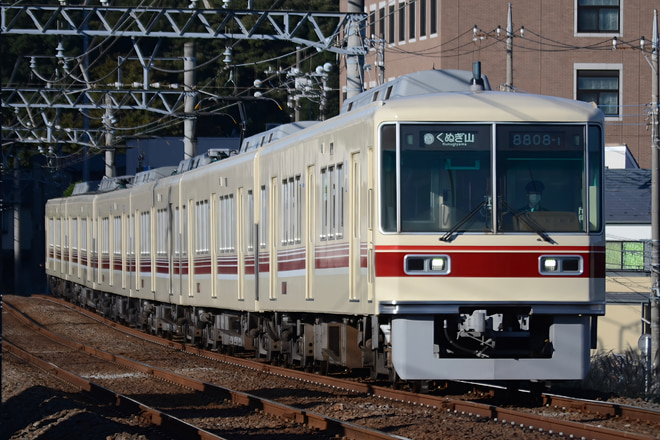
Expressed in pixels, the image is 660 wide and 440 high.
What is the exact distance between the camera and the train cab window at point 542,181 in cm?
1123

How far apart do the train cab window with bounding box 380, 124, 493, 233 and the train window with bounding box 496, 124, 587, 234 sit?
165mm

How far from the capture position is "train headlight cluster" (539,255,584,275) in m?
11.2

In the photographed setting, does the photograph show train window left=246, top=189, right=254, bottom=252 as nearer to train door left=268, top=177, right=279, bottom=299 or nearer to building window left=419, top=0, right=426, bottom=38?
train door left=268, top=177, right=279, bottom=299

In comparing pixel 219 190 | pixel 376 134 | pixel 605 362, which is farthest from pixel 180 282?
pixel 376 134

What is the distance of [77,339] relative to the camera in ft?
84.8

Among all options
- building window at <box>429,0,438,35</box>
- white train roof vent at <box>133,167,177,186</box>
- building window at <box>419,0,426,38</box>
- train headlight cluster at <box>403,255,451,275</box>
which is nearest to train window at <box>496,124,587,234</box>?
train headlight cluster at <box>403,255,451,275</box>

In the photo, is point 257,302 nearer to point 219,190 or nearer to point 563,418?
point 219,190

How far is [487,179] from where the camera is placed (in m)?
11.2

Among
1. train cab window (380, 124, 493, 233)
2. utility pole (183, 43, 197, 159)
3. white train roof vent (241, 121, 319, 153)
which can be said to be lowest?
train cab window (380, 124, 493, 233)

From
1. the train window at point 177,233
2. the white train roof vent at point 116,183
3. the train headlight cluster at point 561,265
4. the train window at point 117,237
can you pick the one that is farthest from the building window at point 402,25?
the train headlight cluster at point 561,265

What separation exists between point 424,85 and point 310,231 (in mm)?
2346

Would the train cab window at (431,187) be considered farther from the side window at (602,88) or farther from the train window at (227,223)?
the side window at (602,88)

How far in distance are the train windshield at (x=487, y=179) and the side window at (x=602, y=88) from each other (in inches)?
1252

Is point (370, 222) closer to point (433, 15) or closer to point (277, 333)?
point (277, 333)
